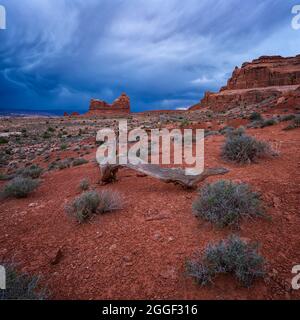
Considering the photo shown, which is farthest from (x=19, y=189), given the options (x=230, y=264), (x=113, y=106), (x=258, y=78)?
(x=113, y=106)

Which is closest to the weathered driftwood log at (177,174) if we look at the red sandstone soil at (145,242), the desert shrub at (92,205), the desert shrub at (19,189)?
the red sandstone soil at (145,242)

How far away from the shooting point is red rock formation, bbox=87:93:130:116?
3142 inches

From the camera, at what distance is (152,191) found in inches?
194

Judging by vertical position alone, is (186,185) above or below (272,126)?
below

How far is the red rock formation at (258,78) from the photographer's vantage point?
53303mm

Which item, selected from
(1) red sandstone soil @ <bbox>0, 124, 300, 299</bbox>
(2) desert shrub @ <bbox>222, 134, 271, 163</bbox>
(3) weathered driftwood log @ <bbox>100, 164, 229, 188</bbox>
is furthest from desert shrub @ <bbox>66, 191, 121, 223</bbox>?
(2) desert shrub @ <bbox>222, 134, 271, 163</bbox>

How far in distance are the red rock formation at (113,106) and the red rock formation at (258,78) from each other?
88.3ft

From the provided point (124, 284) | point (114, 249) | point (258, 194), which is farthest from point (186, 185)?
point (124, 284)

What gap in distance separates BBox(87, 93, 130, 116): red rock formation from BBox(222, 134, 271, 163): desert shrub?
75.4 metres

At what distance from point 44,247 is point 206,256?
2302mm

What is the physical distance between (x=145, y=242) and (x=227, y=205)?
1.28 meters

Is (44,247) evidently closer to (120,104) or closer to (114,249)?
(114,249)

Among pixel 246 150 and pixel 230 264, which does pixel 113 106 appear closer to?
pixel 246 150

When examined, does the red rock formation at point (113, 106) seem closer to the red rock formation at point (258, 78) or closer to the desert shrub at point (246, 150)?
the red rock formation at point (258, 78)
